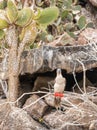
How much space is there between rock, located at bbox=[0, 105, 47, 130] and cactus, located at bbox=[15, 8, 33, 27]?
85 cm

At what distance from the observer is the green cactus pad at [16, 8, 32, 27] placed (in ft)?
13.4

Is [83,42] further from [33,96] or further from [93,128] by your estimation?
[93,128]

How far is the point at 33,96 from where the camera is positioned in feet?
14.0

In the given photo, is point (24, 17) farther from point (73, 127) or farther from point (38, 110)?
point (73, 127)

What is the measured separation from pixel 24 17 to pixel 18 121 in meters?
1.02

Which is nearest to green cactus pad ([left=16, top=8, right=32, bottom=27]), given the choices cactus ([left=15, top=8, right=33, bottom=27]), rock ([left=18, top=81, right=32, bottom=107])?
cactus ([left=15, top=8, right=33, bottom=27])

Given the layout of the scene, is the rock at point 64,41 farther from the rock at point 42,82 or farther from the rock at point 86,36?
the rock at point 42,82

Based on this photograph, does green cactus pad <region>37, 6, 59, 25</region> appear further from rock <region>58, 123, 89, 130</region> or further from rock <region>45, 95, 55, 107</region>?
rock <region>58, 123, 89, 130</region>

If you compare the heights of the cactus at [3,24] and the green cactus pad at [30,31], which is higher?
the cactus at [3,24]

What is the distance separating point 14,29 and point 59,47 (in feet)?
1.61

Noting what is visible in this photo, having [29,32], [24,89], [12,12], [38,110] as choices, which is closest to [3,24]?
[12,12]

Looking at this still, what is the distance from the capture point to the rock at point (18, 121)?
13.1 feet

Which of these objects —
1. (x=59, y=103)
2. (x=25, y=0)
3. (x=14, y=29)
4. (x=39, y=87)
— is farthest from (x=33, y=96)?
(x=25, y=0)

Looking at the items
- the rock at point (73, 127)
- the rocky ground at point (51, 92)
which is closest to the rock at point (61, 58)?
the rocky ground at point (51, 92)
